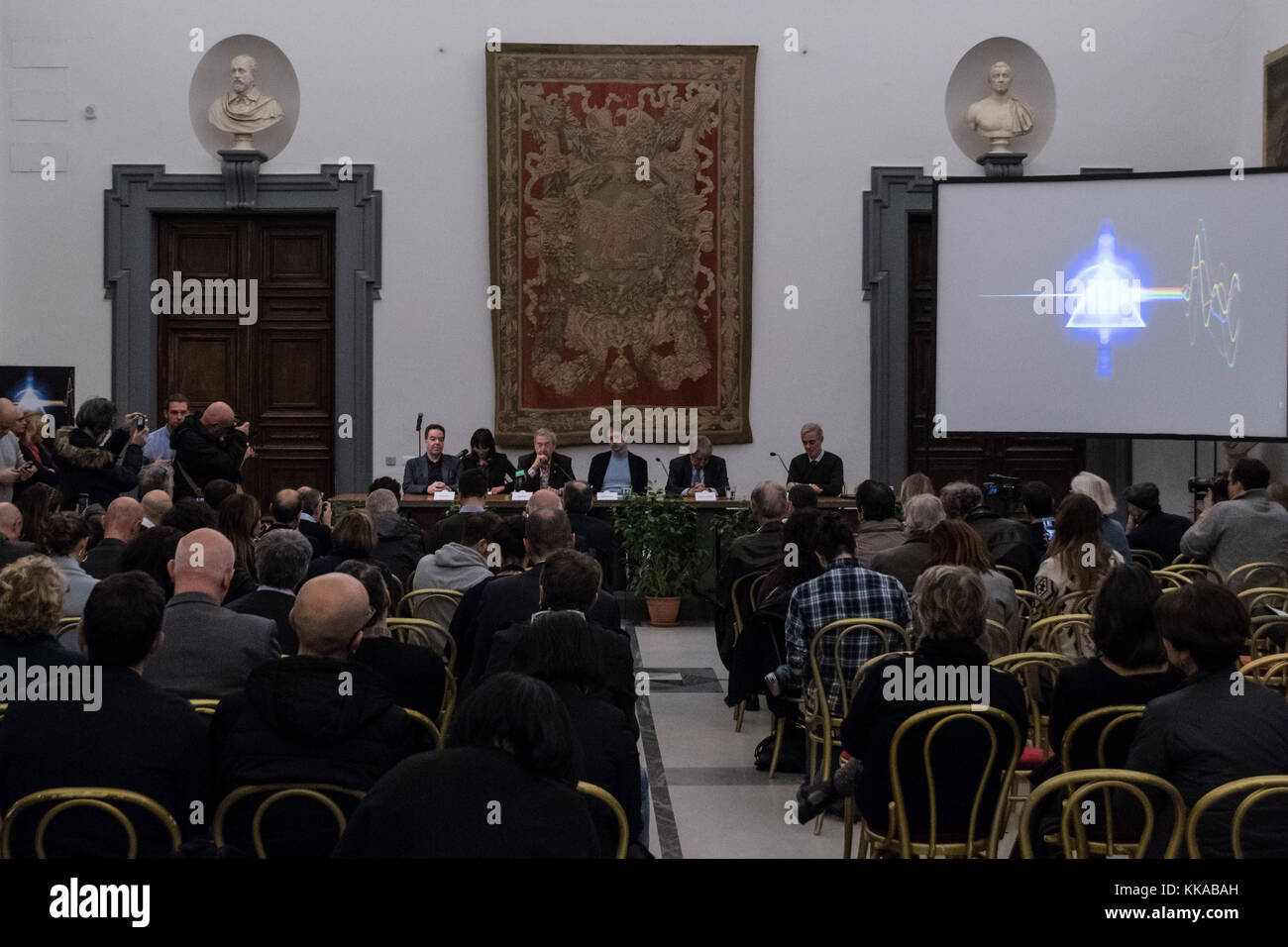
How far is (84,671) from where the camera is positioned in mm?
2838

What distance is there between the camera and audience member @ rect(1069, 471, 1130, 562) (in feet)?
18.7

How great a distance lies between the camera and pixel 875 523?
6.01 m

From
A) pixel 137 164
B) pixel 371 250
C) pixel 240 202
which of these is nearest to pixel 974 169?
pixel 371 250

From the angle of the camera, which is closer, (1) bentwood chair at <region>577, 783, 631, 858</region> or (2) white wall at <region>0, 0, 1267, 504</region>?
(1) bentwood chair at <region>577, 783, 631, 858</region>

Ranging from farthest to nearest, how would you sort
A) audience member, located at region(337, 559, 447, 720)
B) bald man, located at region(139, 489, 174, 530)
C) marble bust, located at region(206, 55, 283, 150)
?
1. marble bust, located at region(206, 55, 283, 150)
2. bald man, located at region(139, 489, 174, 530)
3. audience member, located at region(337, 559, 447, 720)

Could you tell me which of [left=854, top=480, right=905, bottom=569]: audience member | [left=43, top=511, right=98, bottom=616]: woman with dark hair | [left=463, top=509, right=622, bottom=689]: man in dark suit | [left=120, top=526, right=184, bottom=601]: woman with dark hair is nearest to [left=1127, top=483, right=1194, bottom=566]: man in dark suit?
[left=854, top=480, right=905, bottom=569]: audience member

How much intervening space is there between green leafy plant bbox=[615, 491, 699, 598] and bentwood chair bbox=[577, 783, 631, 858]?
6.10m

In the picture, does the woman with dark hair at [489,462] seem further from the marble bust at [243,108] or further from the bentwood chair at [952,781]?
the bentwood chair at [952,781]

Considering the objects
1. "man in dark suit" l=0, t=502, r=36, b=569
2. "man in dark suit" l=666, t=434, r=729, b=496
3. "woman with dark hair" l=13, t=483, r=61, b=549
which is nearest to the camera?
"man in dark suit" l=0, t=502, r=36, b=569

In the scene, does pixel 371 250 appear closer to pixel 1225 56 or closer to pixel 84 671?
pixel 1225 56

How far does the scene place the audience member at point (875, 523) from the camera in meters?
5.90

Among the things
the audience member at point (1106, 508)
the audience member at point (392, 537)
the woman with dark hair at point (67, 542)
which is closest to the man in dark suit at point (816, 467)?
the audience member at point (1106, 508)

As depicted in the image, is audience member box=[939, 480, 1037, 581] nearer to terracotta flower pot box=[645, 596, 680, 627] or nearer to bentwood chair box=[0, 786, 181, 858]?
terracotta flower pot box=[645, 596, 680, 627]

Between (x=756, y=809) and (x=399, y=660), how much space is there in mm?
1908
